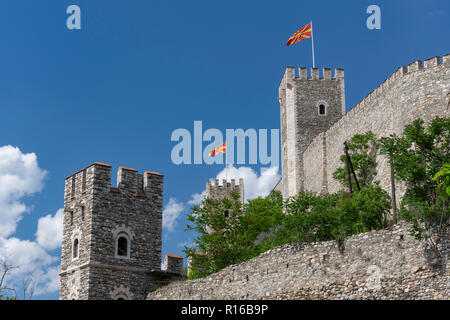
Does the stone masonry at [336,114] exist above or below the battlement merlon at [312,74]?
below

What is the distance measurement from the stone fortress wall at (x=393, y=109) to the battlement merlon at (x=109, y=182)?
9821 millimetres

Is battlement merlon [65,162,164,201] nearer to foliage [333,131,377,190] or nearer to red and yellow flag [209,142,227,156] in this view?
foliage [333,131,377,190]

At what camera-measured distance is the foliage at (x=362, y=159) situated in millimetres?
35031

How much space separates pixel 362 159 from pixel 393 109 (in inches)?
113

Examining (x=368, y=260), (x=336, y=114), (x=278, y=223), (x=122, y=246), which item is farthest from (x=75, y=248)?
(x=336, y=114)

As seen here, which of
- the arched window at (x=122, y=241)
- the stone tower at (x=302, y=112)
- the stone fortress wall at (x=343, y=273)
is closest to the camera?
the stone fortress wall at (x=343, y=273)

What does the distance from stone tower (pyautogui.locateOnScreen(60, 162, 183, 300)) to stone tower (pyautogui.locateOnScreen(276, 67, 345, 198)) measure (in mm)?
18401

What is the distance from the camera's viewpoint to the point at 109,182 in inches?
1093

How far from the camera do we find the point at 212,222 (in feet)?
124

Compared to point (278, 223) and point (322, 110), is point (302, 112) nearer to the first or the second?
point (322, 110)

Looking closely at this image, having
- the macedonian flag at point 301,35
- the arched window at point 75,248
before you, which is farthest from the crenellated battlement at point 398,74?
the arched window at point 75,248

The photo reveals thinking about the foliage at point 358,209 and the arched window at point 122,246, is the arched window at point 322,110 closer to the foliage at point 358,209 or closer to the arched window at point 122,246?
the foliage at point 358,209

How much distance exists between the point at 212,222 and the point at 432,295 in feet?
59.2

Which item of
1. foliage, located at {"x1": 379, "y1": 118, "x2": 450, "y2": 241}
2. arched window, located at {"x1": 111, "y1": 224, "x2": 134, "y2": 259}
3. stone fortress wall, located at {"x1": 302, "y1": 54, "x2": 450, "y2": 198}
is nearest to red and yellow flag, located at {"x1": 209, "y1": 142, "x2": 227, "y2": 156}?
stone fortress wall, located at {"x1": 302, "y1": 54, "x2": 450, "y2": 198}
